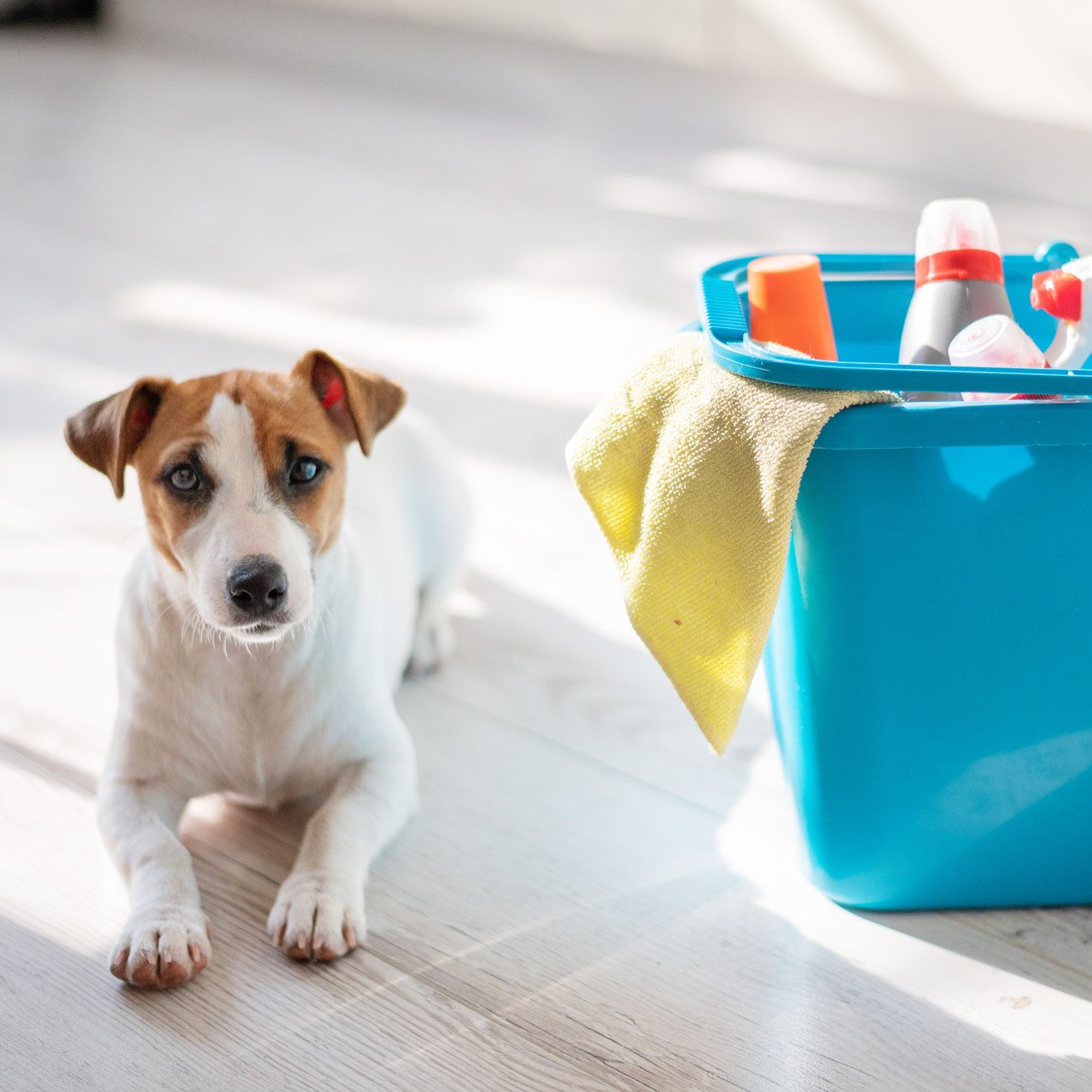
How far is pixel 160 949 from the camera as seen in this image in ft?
3.46

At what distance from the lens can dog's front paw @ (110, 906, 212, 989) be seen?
3.44ft

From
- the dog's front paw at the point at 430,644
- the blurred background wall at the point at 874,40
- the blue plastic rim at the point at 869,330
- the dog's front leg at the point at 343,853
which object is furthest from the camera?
the blurred background wall at the point at 874,40

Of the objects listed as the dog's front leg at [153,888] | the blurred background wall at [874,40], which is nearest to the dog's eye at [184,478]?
the dog's front leg at [153,888]

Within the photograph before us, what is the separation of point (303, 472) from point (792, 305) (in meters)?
0.40

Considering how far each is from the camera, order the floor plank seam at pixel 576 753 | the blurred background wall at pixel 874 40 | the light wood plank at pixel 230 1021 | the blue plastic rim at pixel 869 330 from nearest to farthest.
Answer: the blue plastic rim at pixel 869 330 → the light wood plank at pixel 230 1021 → the floor plank seam at pixel 576 753 → the blurred background wall at pixel 874 40

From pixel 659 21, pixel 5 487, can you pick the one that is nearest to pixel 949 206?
pixel 5 487

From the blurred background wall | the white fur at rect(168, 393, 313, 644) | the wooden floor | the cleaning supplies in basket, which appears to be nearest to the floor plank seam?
the wooden floor

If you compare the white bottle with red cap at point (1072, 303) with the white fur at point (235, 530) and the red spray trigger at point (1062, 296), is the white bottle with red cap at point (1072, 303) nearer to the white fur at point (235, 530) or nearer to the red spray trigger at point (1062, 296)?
the red spray trigger at point (1062, 296)

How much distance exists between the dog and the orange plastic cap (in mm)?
322

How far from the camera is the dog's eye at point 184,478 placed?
42.7 inches

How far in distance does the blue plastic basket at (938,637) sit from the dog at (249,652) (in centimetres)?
35

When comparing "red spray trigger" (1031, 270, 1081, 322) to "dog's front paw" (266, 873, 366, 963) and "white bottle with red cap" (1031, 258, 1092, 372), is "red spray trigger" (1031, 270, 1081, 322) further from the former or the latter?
"dog's front paw" (266, 873, 366, 963)

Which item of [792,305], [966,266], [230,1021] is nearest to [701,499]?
[792,305]

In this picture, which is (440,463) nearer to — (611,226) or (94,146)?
(611,226)
